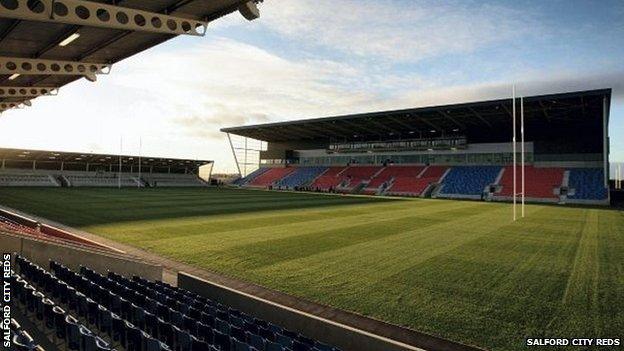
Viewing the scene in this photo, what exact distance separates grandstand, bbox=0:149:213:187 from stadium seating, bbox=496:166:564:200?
204 feet

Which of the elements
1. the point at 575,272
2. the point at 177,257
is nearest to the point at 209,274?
the point at 177,257

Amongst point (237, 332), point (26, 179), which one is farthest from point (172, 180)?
point (237, 332)

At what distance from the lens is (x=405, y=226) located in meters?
25.4

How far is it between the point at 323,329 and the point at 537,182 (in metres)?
55.9

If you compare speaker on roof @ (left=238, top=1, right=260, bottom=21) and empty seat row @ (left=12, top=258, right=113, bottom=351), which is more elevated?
speaker on roof @ (left=238, top=1, right=260, bottom=21)

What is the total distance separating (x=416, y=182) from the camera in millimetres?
64812

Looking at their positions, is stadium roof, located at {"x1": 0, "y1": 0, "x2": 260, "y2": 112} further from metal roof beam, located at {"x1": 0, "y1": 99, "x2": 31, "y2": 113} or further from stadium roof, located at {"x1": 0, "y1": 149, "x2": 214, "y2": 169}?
stadium roof, located at {"x1": 0, "y1": 149, "x2": 214, "y2": 169}

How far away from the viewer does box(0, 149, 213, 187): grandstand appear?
66.2 meters

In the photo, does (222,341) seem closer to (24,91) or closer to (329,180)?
(24,91)

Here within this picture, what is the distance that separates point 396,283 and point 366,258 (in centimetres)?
357

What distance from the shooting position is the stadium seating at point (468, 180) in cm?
5784

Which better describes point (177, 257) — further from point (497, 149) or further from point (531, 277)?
point (497, 149)

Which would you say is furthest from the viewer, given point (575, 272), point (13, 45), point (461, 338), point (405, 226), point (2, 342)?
point (405, 226)

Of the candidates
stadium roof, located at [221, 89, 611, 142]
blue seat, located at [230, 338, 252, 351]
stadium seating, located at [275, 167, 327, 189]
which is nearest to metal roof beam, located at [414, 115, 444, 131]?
stadium roof, located at [221, 89, 611, 142]
